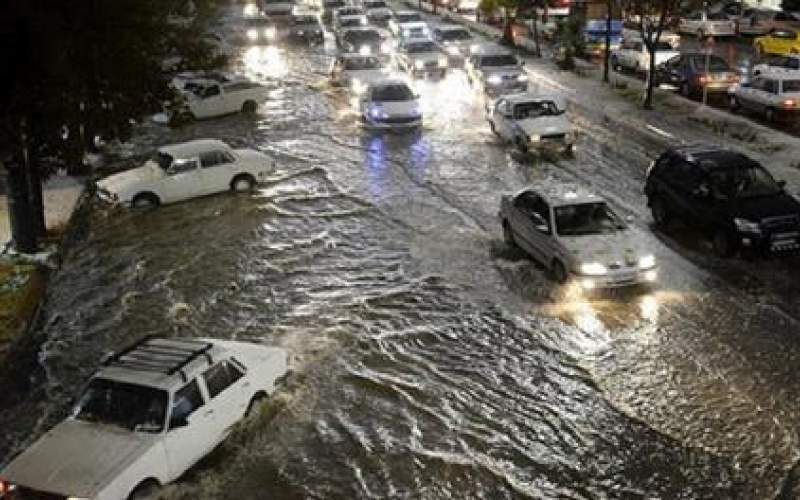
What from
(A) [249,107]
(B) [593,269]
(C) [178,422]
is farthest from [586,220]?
(A) [249,107]

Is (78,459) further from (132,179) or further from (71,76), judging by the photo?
(132,179)

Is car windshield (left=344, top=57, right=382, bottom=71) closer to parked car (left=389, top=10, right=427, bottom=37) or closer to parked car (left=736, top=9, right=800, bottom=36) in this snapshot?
parked car (left=389, top=10, right=427, bottom=37)

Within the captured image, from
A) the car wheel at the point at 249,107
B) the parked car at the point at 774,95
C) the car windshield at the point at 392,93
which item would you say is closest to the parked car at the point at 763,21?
the parked car at the point at 774,95

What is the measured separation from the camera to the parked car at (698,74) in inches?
1313

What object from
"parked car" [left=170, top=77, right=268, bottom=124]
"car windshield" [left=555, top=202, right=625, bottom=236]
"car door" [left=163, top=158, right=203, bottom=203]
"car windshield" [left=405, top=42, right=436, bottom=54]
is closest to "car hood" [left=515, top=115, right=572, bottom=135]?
"car windshield" [left=555, top=202, right=625, bottom=236]

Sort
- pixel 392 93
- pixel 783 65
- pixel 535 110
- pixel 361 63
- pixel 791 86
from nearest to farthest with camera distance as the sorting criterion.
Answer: pixel 535 110 < pixel 791 86 < pixel 392 93 < pixel 783 65 < pixel 361 63

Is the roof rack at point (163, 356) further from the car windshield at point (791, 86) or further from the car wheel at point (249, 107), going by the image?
the car wheel at point (249, 107)

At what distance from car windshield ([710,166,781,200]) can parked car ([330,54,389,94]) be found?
18.7 metres

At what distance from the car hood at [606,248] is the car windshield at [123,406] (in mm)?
8322

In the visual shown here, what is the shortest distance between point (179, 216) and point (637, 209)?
11106 mm

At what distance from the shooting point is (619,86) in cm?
3684

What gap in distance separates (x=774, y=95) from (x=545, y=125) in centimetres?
803

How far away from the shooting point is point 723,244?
712 inches

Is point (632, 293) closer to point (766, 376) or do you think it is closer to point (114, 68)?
point (766, 376)
